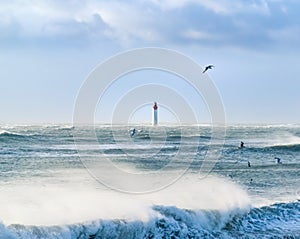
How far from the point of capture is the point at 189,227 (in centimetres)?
1238

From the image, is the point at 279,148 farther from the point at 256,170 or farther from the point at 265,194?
the point at 265,194

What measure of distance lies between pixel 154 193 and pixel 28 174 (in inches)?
260

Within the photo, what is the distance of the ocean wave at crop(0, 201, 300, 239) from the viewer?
10.3 meters

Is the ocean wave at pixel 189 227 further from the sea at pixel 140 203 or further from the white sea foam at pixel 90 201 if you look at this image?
the white sea foam at pixel 90 201

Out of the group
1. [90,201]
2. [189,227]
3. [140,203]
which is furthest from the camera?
[90,201]

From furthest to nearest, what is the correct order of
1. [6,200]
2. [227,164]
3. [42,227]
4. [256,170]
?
[227,164] → [256,170] → [6,200] → [42,227]

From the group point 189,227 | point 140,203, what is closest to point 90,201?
point 140,203

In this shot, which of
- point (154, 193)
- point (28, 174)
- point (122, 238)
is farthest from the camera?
point (28, 174)

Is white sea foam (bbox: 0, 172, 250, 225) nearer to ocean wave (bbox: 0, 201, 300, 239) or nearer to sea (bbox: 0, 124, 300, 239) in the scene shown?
sea (bbox: 0, 124, 300, 239)

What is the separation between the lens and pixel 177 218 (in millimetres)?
12586

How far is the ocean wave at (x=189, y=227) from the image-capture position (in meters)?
10.3

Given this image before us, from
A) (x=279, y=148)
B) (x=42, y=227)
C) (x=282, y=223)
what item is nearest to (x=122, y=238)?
(x=42, y=227)

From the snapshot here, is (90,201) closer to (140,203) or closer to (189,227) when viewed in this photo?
(140,203)

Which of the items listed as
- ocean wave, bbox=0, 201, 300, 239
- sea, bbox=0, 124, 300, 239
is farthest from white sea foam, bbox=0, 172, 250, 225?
ocean wave, bbox=0, 201, 300, 239
